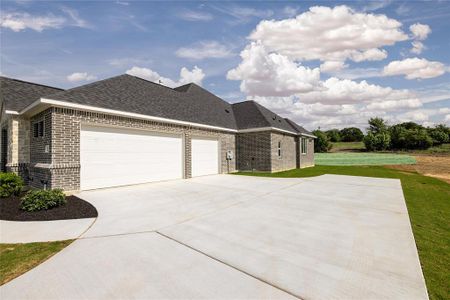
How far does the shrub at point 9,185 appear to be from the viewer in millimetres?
8211

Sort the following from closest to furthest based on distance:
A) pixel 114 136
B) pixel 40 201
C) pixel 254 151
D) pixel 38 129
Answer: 1. pixel 40 201
2. pixel 38 129
3. pixel 114 136
4. pixel 254 151

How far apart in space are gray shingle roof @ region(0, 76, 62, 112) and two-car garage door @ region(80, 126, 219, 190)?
4435mm

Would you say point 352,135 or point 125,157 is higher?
point 352,135

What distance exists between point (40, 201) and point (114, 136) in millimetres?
4313

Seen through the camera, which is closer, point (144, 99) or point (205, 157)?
point (144, 99)

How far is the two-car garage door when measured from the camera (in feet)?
30.3

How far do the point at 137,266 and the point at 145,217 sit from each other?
8.56ft

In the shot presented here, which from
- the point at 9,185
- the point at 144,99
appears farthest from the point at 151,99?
the point at 9,185

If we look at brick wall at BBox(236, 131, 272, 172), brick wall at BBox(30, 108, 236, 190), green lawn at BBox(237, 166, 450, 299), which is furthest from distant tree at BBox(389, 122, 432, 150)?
brick wall at BBox(30, 108, 236, 190)

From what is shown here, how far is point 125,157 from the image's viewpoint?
10461mm

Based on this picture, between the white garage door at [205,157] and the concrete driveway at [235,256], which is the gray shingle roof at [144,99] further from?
the concrete driveway at [235,256]

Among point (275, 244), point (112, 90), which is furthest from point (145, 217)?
point (112, 90)

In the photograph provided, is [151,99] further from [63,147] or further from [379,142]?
[379,142]

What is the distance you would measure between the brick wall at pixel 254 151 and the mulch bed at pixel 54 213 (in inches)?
509
